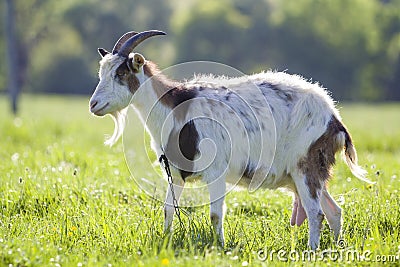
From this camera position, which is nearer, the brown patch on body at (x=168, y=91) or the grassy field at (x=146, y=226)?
the grassy field at (x=146, y=226)

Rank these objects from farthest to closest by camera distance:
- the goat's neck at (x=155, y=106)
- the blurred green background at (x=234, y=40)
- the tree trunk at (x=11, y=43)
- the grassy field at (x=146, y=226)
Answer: the blurred green background at (x=234, y=40) < the tree trunk at (x=11, y=43) < the goat's neck at (x=155, y=106) < the grassy field at (x=146, y=226)

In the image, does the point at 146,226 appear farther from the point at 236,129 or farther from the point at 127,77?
the point at 127,77

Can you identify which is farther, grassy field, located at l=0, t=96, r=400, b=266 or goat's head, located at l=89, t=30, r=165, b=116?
goat's head, located at l=89, t=30, r=165, b=116

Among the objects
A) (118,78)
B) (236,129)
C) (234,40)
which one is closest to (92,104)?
(118,78)

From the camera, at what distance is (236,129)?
6125 millimetres

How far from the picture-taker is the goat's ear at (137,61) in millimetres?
5895

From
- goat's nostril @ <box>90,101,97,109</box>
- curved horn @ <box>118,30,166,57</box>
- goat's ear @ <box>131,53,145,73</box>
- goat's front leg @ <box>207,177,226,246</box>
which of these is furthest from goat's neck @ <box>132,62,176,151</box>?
goat's front leg @ <box>207,177,226,246</box>

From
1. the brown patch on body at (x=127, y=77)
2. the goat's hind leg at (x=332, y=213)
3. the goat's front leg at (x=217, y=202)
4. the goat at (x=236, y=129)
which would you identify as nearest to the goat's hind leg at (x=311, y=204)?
the goat at (x=236, y=129)

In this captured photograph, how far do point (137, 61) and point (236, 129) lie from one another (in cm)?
113

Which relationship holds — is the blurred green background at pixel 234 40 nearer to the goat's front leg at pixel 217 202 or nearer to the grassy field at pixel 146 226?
the grassy field at pixel 146 226

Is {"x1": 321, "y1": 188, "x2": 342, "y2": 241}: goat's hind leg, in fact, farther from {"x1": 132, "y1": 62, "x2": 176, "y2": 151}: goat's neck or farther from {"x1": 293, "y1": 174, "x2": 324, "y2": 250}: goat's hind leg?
{"x1": 132, "y1": 62, "x2": 176, "y2": 151}: goat's neck

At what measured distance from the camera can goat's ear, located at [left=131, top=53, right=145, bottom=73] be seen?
590 cm

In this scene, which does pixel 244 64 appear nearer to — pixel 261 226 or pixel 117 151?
pixel 117 151

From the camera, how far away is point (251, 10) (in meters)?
60.9
